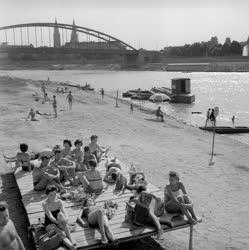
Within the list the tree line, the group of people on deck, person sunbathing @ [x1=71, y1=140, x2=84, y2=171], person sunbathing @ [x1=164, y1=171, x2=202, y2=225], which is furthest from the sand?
the tree line

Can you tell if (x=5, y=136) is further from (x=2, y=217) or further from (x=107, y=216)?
(x=2, y=217)

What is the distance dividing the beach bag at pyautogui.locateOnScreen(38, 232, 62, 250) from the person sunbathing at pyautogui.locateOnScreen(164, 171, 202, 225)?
2221 mm

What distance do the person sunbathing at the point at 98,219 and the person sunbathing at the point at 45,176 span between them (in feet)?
4.57

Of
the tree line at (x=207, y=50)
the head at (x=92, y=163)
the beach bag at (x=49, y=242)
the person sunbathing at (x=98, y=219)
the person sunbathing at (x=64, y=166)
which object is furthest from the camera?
the tree line at (x=207, y=50)

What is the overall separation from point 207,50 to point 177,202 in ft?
529

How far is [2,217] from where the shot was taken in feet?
18.3

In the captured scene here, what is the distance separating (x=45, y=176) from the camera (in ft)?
29.1

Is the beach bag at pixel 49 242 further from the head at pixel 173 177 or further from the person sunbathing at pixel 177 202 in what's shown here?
the head at pixel 173 177

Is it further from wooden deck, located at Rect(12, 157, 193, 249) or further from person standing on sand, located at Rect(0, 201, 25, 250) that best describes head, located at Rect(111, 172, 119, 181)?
person standing on sand, located at Rect(0, 201, 25, 250)

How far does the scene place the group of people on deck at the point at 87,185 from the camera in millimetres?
6822

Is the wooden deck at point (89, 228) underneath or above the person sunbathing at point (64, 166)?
underneath

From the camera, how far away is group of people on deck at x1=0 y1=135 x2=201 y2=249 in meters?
6.82

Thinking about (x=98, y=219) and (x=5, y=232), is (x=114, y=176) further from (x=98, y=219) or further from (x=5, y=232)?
(x=5, y=232)

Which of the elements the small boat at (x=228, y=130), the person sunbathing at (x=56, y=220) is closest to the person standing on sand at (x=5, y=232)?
the person sunbathing at (x=56, y=220)
